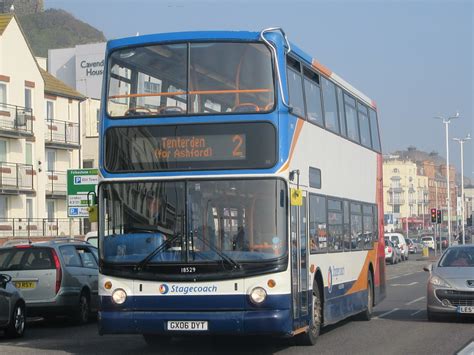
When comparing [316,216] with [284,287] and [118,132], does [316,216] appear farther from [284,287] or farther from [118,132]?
[118,132]

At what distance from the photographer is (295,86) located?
13719mm

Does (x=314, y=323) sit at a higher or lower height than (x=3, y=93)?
lower

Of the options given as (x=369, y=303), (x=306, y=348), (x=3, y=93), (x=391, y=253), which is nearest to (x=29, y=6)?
(x=3, y=93)

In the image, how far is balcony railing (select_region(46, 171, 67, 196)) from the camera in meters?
52.3

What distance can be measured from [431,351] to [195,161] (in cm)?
461

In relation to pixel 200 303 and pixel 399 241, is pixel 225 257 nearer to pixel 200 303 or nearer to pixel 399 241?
pixel 200 303

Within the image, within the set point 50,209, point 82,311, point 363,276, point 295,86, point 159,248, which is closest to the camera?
point 159,248

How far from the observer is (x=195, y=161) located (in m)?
12.6

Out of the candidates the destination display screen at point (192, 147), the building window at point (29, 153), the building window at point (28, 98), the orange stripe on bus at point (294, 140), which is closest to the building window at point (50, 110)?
the building window at point (28, 98)

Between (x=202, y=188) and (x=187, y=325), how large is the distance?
1.81 meters

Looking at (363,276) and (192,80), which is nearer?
(192,80)

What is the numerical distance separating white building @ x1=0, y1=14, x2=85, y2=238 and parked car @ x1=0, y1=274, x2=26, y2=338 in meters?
30.5

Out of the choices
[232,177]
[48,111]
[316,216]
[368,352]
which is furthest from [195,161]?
[48,111]

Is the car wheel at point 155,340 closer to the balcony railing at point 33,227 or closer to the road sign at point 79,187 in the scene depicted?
the road sign at point 79,187
